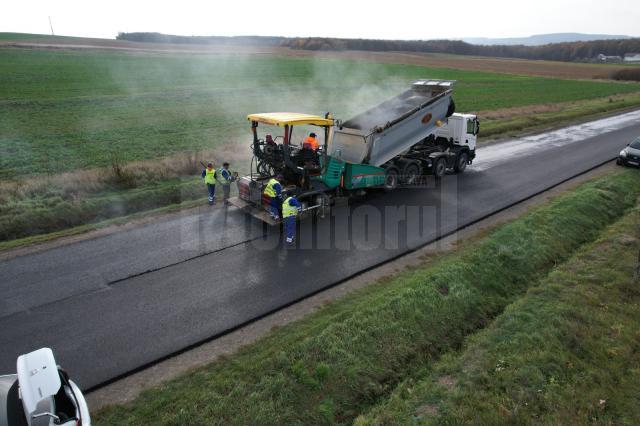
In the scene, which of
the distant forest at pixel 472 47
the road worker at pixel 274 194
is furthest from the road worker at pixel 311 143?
the distant forest at pixel 472 47

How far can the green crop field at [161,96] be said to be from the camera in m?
19.0

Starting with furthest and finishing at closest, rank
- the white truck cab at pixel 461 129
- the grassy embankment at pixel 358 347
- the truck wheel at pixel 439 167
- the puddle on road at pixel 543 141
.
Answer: the puddle on road at pixel 543 141
the white truck cab at pixel 461 129
the truck wheel at pixel 439 167
the grassy embankment at pixel 358 347

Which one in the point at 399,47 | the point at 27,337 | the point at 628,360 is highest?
the point at 399,47

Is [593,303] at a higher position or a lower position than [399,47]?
lower

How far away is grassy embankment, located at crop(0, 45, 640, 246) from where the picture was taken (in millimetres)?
12680

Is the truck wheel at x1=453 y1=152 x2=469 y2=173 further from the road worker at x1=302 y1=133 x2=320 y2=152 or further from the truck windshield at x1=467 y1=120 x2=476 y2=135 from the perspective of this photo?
the road worker at x1=302 y1=133 x2=320 y2=152

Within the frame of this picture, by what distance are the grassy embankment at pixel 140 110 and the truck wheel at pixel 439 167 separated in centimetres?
716

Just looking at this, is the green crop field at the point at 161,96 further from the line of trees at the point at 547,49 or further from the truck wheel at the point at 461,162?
the line of trees at the point at 547,49

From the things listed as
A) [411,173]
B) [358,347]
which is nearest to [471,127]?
[411,173]

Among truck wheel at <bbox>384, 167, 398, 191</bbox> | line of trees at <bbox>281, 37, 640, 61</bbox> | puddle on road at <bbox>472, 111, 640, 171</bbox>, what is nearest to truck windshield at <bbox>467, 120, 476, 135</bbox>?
puddle on road at <bbox>472, 111, 640, 171</bbox>

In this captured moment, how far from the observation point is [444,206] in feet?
42.6

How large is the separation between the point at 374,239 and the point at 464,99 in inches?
1167

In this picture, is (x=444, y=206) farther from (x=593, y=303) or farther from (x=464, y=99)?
(x=464, y=99)

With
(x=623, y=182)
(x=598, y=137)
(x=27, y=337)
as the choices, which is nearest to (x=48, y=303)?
(x=27, y=337)
